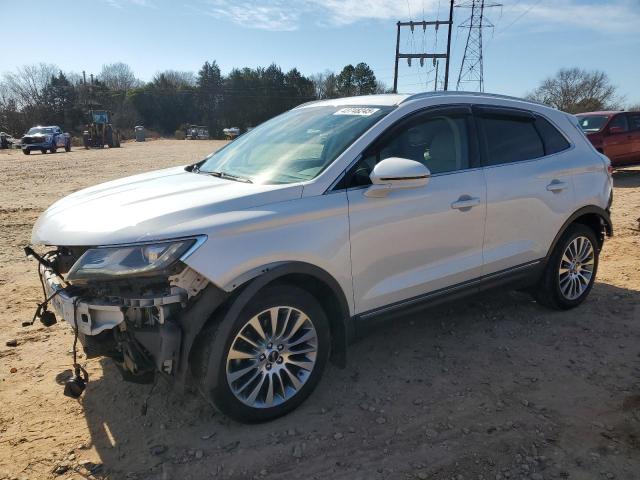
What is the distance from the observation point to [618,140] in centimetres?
1318

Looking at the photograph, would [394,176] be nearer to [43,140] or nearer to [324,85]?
[43,140]

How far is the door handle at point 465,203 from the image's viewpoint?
138 inches

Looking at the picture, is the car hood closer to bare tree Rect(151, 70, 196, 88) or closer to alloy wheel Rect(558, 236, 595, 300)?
alloy wheel Rect(558, 236, 595, 300)

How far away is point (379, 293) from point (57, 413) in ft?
6.99

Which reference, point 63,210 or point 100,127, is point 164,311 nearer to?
point 63,210

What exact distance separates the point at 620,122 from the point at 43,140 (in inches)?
1321

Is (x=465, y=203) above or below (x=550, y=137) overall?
below

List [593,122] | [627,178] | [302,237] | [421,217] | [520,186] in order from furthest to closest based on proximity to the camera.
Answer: [627,178] → [593,122] → [520,186] → [421,217] → [302,237]

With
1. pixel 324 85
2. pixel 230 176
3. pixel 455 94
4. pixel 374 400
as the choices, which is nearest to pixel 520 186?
pixel 455 94

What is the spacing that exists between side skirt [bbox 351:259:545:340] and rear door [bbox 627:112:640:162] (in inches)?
452

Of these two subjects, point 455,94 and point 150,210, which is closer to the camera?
point 150,210

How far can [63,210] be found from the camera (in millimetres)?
3090

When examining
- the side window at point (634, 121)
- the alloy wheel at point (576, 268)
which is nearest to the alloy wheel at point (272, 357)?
the alloy wheel at point (576, 268)

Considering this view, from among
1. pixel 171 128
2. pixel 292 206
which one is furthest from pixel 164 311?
pixel 171 128
